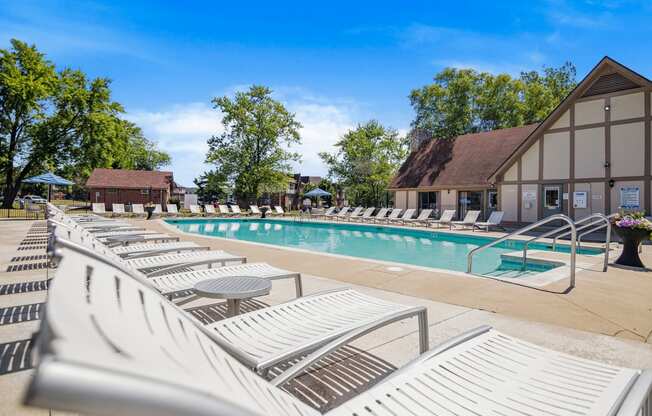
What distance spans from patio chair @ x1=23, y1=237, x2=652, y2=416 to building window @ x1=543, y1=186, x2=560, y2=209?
18332 millimetres

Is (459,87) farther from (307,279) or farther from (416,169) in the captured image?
(307,279)

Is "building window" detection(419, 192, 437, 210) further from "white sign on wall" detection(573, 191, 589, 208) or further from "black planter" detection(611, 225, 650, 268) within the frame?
"black planter" detection(611, 225, 650, 268)

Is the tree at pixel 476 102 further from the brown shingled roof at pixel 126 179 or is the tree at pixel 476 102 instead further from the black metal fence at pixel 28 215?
the black metal fence at pixel 28 215

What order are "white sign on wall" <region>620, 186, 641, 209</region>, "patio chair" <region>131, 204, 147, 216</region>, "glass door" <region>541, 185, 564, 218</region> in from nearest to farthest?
1. "white sign on wall" <region>620, 186, 641, 209</region>
2. "glass door" <region>541, 185, 564, 218</region>
3. "patio chair" <region>131, 204, 147, 216</region>

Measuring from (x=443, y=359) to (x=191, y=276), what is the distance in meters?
2.79

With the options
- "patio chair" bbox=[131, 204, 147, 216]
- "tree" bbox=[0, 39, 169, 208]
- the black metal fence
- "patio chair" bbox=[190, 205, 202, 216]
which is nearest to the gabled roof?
"patio chair" bbox=[190, 205, 202, 216]

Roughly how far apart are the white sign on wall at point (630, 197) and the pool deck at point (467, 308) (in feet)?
37.4

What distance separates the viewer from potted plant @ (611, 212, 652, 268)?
7086 mm

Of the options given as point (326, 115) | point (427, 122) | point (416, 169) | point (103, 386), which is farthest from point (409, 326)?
point (427, 122)

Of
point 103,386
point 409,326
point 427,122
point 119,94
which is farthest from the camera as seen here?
point 427,122

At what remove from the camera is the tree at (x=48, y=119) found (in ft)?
92.4

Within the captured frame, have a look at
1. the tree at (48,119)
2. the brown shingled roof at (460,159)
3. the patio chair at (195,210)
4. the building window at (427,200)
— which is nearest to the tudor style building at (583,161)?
the brown shingled roof at (460,159)

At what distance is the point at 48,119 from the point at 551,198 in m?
35.7

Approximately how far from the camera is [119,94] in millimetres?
32281
